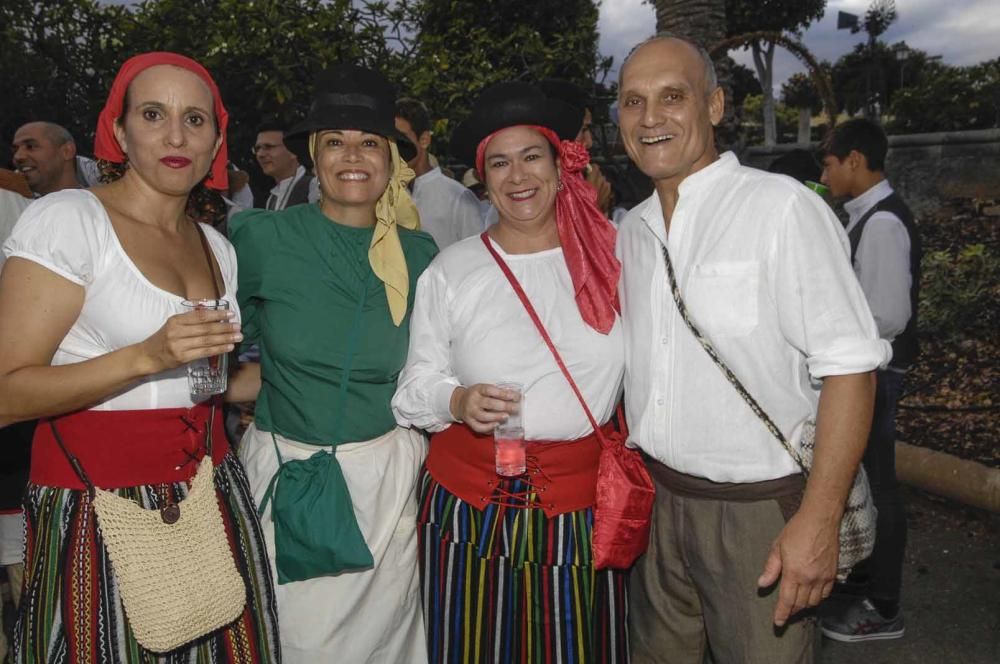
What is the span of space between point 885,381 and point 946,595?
122 centimetres

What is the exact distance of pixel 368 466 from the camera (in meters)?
2.78

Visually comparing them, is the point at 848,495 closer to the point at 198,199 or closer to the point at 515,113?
the point at 515,113

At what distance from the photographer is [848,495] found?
207 cm

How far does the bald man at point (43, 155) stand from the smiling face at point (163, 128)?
353 cm

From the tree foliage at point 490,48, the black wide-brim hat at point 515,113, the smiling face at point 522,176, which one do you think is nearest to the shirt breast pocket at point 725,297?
the smiling face at point 522,176

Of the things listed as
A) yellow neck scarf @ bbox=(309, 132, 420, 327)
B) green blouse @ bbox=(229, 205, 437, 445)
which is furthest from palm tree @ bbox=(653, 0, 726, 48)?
green blouse @ bbox=(229, 205, 437, 445)

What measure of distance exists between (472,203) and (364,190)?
9.00ft

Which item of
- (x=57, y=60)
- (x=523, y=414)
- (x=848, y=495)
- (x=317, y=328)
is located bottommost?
(x=848, y=495)

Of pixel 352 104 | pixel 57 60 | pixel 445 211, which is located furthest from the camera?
pixel 57 60

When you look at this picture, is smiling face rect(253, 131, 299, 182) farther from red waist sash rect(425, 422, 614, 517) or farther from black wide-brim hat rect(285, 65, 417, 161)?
red waist sash rect(425, 422, 614, 517)

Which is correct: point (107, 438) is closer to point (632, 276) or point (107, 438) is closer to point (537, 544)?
point (537, 544)

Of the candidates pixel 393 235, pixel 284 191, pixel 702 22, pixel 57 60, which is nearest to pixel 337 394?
pixel 393 235

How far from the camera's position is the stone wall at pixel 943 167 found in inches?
392

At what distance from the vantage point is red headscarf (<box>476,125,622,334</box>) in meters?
2.63
